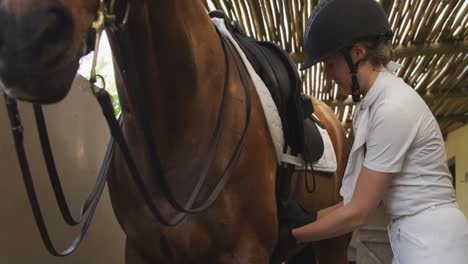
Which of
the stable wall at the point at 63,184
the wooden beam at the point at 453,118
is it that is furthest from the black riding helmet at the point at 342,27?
the wooden beam at the point at 453,118

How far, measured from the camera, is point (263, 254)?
1.75 m

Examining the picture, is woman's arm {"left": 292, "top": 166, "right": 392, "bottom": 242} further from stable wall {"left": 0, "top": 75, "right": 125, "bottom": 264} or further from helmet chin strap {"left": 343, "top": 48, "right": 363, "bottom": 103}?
stable wall {"left": 0, "top": 75, "right": 125, "bottom": 264}

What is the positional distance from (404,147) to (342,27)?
1.53 feet

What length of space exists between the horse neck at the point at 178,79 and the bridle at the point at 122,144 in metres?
0.04

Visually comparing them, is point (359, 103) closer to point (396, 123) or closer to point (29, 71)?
point (396, 123)

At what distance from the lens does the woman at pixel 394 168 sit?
1609 millimetres

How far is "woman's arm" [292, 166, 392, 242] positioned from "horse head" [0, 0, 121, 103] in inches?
36.9

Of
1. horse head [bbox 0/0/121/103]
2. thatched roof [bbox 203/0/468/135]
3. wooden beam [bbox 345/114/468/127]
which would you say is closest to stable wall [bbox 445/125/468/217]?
wooden beam [bbox 345/114/468/127]

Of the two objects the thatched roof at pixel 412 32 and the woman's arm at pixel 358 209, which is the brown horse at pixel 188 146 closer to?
the woman's arm at pixel 358 209

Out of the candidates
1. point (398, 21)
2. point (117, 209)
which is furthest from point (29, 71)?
point (398, 21)

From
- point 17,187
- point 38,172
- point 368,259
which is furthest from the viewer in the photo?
point 368,259

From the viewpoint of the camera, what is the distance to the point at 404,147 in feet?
5.29

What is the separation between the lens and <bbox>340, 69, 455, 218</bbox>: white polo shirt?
1.61 m

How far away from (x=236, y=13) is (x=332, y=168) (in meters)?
1.54
